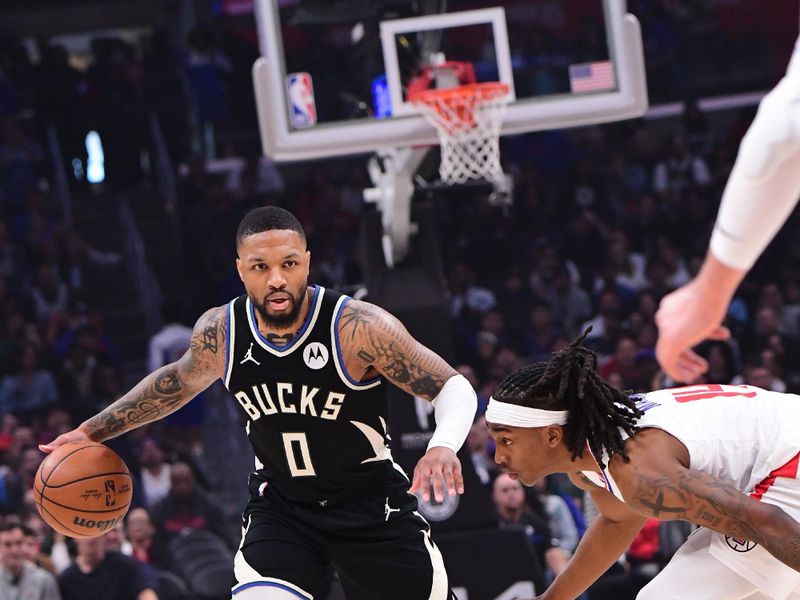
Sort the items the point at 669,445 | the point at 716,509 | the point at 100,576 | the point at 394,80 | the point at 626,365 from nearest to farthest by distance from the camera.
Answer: the point at 716,509, the point at 669,445, the point at 394,80, the point at 100,576, the point at 626,365

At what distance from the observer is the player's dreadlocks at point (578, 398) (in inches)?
149

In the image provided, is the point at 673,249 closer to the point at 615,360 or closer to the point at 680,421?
the point at 615,360

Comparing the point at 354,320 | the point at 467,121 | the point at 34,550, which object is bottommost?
the point at 34,550

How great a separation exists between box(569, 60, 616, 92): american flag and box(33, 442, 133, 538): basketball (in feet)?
11.3

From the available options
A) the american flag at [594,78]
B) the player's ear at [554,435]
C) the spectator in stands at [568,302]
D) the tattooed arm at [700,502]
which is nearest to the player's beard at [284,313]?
the player's ear at [554,435]

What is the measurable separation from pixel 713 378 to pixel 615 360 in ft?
2.67

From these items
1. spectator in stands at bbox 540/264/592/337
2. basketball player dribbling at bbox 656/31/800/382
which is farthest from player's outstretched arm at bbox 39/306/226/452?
spectator in stands at bbox 540/264/592/337

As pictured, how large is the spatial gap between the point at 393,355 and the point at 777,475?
1.29 meters

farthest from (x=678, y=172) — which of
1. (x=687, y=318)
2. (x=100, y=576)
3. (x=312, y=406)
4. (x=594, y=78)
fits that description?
(x=687, y=318)

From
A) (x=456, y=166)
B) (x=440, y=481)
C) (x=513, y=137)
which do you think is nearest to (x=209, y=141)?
(x=513, y=137)

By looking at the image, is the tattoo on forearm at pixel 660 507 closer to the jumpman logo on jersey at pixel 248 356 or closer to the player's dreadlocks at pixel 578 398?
the player's dreadlocks at pixel 578 398

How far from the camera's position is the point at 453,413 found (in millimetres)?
4129

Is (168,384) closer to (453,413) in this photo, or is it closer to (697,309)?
(453,413)

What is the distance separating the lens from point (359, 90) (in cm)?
767
